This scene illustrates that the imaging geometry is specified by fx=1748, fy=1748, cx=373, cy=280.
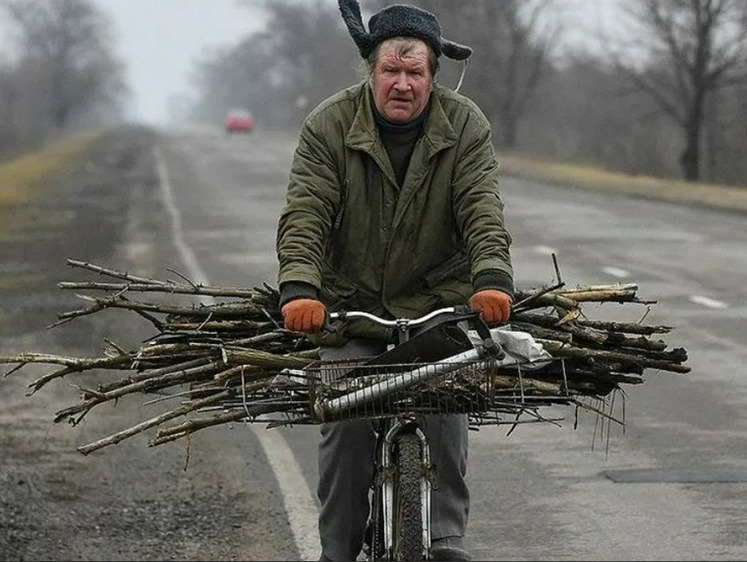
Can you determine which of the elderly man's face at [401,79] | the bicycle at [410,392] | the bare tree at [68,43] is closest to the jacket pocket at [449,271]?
the bicycle at [410,392]

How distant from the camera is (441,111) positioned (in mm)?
5289

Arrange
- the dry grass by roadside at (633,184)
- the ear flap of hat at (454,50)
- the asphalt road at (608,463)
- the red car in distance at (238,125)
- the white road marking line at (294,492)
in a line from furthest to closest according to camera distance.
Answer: the red car in distance at (238,125)
the dry grass by roadside at (633,184)
the white road marking line at (294,492)
the asphalt road at (608,463)
the ear flap of hat at (454,50)

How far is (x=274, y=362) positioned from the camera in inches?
200

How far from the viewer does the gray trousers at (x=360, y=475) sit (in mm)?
5289

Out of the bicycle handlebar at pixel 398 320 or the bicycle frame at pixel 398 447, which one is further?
the bicycle handlebar at pixel 398 320

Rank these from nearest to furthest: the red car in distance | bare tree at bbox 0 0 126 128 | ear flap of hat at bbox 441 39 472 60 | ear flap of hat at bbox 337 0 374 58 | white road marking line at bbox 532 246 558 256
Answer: ear flap of hat at bbox 337 0 374 58, ear flap of hat at bbox 441 39 472 60, white road marking line at bbox 532 246 558 256, the red car in distance, bare tree at bbox 0 0 126 128

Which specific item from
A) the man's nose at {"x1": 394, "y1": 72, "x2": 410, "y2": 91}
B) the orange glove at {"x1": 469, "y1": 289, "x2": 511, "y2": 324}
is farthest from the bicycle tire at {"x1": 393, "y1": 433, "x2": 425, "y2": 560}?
the man's nose at {"x1": 394, "y1": 72, "x2": 410, "y2": 91}

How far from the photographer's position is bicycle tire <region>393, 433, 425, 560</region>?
192 inches

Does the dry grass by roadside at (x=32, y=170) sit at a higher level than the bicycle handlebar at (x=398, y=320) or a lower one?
higher

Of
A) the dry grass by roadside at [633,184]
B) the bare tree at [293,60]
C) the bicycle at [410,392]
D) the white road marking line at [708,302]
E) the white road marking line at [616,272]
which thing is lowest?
the bicycle at [410,392]

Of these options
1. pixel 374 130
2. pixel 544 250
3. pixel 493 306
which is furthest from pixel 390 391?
pixel 544 250

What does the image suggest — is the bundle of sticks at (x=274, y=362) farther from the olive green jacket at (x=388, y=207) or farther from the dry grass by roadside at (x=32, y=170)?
the dry grass by roadside at (x=32, y=170)

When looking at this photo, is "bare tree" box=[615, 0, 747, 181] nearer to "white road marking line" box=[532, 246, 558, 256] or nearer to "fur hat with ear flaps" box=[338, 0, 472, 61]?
"white road marking line" box=[532, 246, 558, 256]

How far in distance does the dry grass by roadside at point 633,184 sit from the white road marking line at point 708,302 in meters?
12.9
